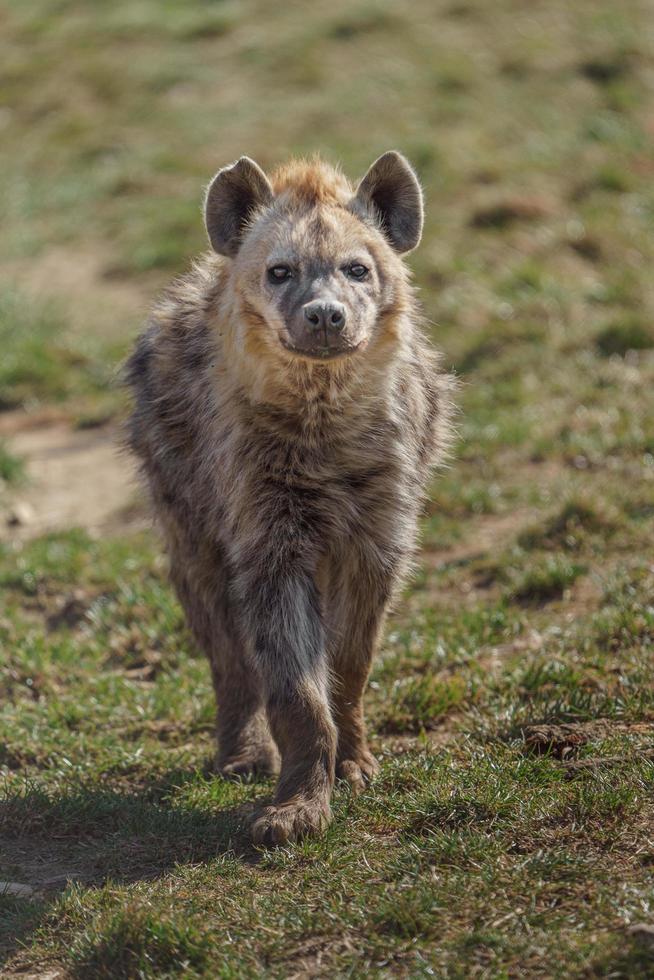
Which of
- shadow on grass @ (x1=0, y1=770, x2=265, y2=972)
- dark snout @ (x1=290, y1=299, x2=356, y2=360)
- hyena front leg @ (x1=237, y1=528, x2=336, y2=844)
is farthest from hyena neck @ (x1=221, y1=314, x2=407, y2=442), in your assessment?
shadow on grass @ (x1=0, y1=770, x2=265, y2=972)

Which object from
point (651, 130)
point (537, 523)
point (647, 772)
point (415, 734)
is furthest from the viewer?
point (651, 130)

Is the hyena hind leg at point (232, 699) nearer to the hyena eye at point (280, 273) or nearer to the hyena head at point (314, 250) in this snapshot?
the hyena head at point (314, 250)

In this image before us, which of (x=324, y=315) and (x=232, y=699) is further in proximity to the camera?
(x=232, y=699)

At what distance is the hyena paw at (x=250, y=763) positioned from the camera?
390 centimetres

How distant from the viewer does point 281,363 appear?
3.59m

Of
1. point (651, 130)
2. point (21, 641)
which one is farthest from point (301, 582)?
point (651, 130)

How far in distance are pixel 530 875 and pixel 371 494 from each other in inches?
44.2

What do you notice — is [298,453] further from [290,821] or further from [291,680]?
[290,821]

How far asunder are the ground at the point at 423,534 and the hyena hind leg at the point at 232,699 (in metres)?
0.13

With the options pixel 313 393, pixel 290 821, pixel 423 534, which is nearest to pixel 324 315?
pixel 313 393

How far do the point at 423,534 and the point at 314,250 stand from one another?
6.96 feet

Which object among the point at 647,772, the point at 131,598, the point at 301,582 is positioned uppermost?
the point at 301,582

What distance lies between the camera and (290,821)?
3281 millimetres

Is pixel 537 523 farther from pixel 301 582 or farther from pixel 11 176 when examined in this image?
pixel 11 176
